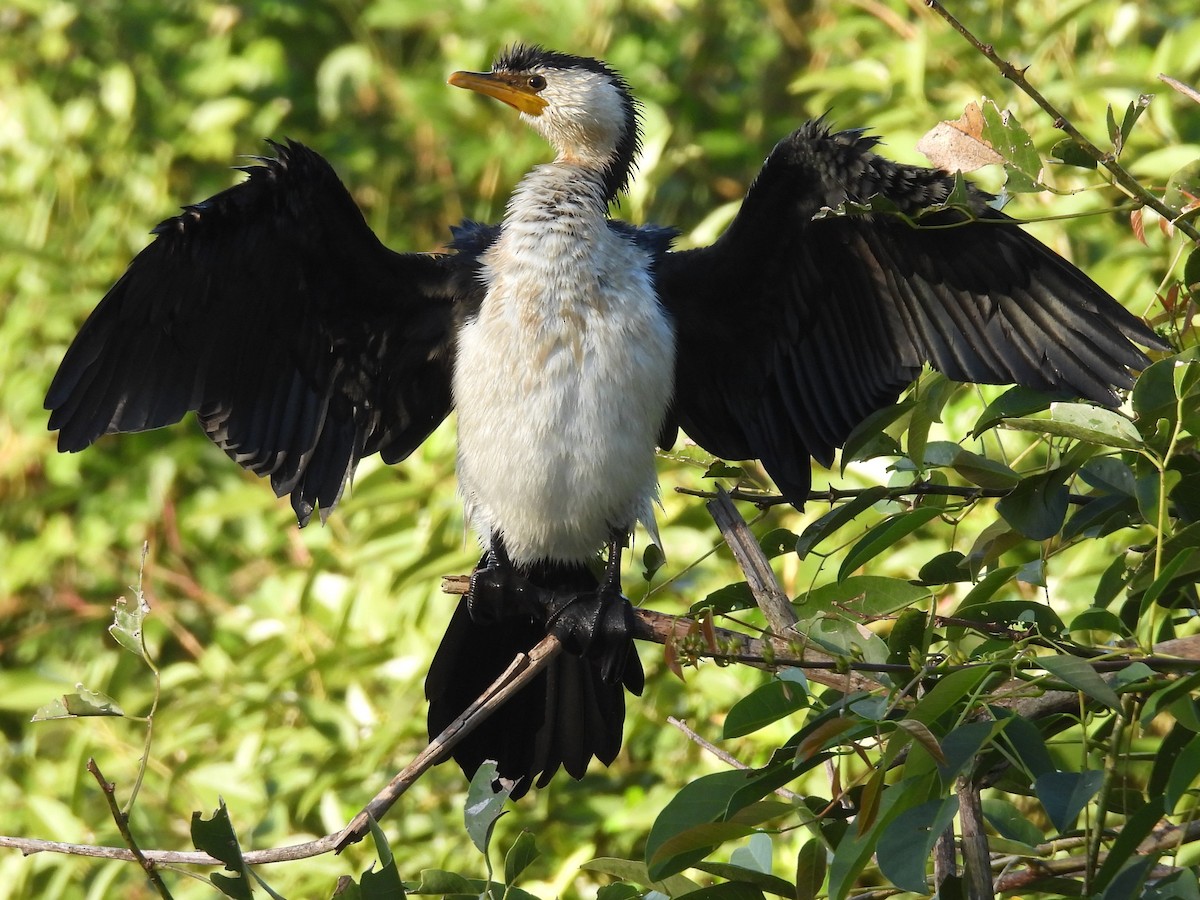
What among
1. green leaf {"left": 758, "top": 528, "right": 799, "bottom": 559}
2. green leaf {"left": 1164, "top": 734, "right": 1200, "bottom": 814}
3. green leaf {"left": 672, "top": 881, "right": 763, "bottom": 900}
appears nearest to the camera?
green leaf {"left": 1164, "top": 734, "right": 1200, "bottom": 814}

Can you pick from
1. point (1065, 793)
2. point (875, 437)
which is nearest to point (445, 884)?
point (1065, 793)

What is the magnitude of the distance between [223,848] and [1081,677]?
83 centimetres

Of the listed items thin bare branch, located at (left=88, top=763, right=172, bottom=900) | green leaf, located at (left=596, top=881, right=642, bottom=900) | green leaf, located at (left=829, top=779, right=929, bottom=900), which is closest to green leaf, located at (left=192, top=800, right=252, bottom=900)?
thin bare branch, located at (left=88, top=763, right=172, bottom=900)

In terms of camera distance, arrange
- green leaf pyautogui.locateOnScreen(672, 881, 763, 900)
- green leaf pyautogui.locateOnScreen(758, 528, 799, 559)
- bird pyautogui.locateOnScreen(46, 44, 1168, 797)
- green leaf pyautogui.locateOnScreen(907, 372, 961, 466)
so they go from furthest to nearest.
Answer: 1. bird pyautogui.locateOnScreen(46, 44, 1168, 797)
2. green leaf pyautogui.locateOnScreen(758, 528, 799, 559)
3. green leaf pyautogui.locateOnScreen(907, 372, 961, 466)
4. green leaf pyautogui.locateOnScreen(672, 881, 763, 900)

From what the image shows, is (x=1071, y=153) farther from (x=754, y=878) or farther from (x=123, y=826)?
(x=123, y=826)

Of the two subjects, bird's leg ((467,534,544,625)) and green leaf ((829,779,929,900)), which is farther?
bird's leg ((467,534,544,625))

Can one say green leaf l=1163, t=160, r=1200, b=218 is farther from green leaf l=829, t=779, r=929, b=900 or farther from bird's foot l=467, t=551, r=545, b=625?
bird's foot l=467, t=551, r=545, b=625

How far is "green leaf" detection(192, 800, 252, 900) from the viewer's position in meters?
1.37

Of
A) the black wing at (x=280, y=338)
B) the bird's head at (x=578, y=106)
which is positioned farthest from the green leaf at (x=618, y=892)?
the bird's head at (x=578, y=106)

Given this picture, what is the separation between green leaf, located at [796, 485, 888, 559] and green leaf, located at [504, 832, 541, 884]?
1.60ft

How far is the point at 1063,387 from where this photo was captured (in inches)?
78.1

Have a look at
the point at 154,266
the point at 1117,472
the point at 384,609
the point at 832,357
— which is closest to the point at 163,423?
the point at 154,266

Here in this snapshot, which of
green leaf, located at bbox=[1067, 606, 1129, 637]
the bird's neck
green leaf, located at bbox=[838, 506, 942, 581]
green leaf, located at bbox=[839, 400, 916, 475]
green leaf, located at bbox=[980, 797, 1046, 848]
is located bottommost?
green leaf, located at bbox=[980, 797, 1046, 848]

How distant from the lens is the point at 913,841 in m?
1.25
